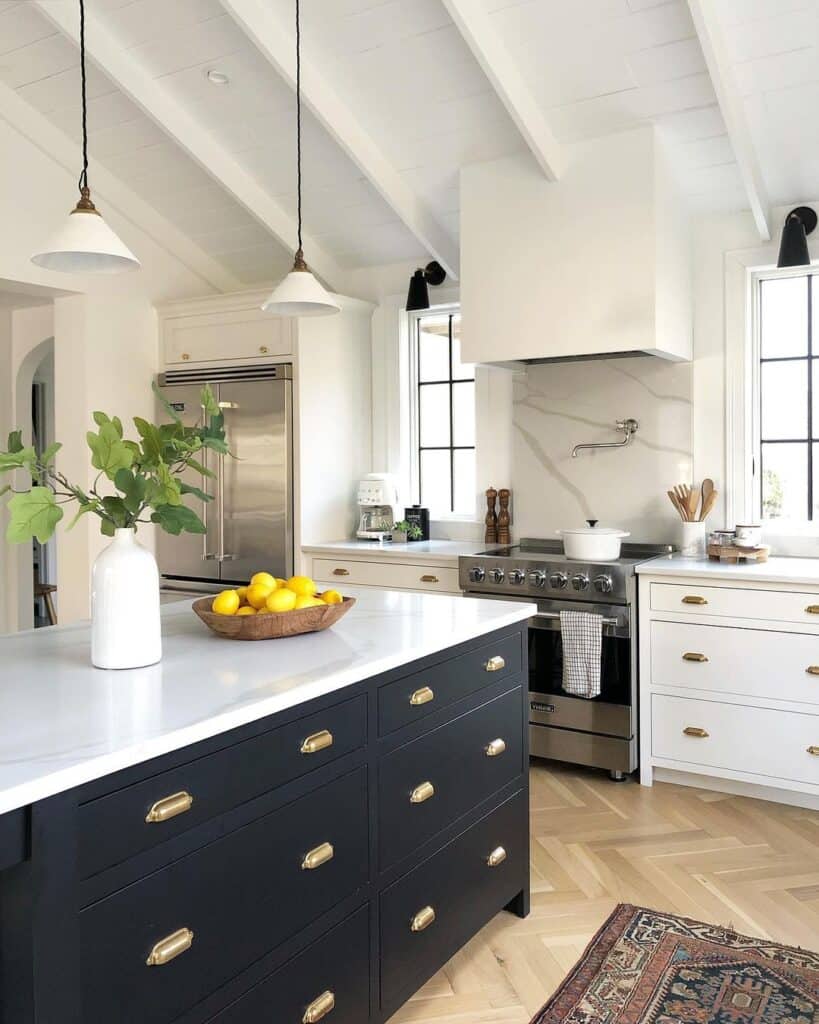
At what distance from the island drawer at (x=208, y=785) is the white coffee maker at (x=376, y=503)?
2915mm

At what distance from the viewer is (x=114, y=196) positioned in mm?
4914

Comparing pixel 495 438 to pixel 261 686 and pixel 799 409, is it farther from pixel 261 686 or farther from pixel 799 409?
pixel 261 686

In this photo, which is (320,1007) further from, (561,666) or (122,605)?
(561,666)

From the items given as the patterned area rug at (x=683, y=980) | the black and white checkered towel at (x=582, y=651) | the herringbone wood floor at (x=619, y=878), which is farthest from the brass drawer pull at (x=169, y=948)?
the black and white checkered towel at (x=582, y=651)

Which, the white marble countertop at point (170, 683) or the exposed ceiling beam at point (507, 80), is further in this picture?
the exposed ceiling beam at point (507, 80)

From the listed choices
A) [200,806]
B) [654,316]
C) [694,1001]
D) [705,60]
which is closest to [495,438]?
[654,316]

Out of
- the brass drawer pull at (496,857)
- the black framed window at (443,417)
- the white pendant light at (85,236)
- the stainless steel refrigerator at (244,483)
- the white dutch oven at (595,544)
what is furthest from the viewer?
the black framed window at (443,417)

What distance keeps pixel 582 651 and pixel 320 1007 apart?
2169 mm

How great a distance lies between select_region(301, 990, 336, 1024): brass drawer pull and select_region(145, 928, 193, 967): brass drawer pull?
435 millimetres

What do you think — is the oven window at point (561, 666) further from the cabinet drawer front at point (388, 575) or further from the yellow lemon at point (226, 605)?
the yellow lemon at point (226, 605)

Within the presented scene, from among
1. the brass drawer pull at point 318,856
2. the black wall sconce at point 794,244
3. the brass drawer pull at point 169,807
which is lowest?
the brass drawer pull at point 318,856

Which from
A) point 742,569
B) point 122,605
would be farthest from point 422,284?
point 122,605

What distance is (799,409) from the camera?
4199mm

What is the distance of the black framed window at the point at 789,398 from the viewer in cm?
417
